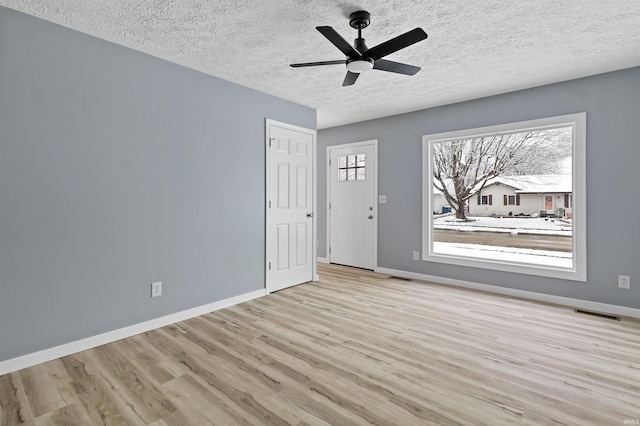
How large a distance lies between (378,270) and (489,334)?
8.31 ft

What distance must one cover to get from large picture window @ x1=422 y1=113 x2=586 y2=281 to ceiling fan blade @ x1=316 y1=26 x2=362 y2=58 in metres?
2.69

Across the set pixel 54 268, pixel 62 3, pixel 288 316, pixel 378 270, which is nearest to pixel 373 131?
pixel 378 270

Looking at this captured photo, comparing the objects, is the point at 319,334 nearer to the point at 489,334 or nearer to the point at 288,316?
the point at 288,316

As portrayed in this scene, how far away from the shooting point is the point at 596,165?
3479 mm

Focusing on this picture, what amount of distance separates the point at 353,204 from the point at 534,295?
2.95m

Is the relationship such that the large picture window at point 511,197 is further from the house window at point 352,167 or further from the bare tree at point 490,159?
the house window at point 352,167

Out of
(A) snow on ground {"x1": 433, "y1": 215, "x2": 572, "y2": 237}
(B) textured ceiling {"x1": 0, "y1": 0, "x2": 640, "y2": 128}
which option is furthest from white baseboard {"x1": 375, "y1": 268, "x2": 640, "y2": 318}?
(B) textured ceiling {"x1": 0, "y1": 0, "x2": 640, "y2": 128}

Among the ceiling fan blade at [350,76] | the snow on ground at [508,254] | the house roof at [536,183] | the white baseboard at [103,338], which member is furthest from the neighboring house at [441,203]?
the white baseboard at [103,338]

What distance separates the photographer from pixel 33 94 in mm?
2377

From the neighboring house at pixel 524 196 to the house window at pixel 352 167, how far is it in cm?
230

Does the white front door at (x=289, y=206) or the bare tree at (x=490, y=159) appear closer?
the white front door at (x=289, y=206)

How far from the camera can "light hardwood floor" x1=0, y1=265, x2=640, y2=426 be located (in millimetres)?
1799

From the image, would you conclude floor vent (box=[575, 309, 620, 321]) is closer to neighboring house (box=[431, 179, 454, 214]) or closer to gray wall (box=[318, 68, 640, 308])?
gray wall (box=[318, 68, 640, 308])

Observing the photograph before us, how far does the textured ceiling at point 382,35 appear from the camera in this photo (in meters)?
2.28
